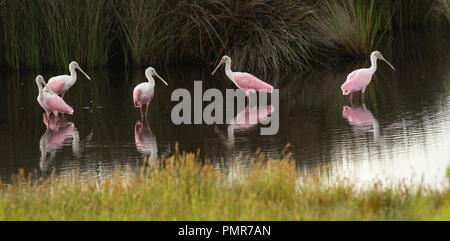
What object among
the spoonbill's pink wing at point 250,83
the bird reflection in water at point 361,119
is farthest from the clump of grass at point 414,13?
the bird reflection in water at point 361,119

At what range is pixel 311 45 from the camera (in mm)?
16875

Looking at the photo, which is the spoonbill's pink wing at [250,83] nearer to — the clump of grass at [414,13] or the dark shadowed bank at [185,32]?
the dark shadowed bank at [185,32]

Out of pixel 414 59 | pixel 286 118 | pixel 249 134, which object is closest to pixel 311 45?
pixel 414 59

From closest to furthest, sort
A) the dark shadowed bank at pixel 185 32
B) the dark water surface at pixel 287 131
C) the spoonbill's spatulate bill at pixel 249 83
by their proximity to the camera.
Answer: the dark water surface at pixel 287 131 → the spoonbill's spatulate bill at pixel 249 83 → the dark shadowed bank at pixel 185 32

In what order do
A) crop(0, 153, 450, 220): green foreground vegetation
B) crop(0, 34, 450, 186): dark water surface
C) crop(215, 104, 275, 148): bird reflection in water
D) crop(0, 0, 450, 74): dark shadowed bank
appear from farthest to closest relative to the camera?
crop(0, 0, 450, 74): dark shadowed bank → crop(215, 104, 275, 148): bird reflection in water → crop(0, 34, 450, 186): dark water surface → crop(0, 153, 450, 220): green foreground vegetation

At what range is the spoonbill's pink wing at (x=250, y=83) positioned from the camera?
13383 mm

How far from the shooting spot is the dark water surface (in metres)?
8.80

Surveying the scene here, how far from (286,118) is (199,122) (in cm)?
109

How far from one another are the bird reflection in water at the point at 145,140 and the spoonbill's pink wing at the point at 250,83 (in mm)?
2245

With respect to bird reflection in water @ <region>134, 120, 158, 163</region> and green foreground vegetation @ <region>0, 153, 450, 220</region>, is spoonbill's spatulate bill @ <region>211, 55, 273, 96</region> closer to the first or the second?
bird reflection in water @ <region>134, 120, 158, 163</region>

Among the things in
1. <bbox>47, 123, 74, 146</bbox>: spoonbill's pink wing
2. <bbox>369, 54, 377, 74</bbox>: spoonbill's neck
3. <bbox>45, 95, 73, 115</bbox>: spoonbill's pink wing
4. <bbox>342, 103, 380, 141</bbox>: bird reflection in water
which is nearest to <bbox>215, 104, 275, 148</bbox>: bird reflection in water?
<bbox>342, 103, 380, 141</bbox>: bird reflection in water

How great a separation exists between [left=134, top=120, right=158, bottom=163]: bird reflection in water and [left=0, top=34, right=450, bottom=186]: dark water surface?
11mm

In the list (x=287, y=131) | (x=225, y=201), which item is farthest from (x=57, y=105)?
(x=225, y=201)
